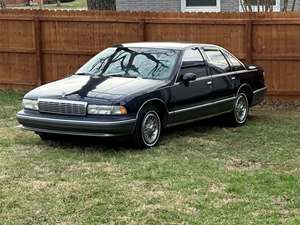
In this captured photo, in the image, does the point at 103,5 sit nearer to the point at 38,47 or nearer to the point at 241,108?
the point at 38,47

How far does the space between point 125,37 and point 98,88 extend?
5930 millimetres

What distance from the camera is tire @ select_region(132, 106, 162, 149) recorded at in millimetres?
8727

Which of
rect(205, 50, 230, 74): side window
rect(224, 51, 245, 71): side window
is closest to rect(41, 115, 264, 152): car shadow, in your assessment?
rect(205, 50, 230, 74): side window

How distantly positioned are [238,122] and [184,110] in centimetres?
179

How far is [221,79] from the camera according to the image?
10609mm

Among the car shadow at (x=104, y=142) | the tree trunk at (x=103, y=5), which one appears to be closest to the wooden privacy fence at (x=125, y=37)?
the tree trunk at (x=103, y=5)

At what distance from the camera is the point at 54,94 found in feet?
29.0

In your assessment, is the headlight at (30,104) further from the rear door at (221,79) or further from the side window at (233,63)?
the side window at (233,63)

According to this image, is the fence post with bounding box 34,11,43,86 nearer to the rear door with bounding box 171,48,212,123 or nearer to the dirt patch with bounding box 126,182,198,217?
the rear door with bounding box 171,48,212,123

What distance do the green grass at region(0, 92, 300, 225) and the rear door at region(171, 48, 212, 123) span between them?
0.39 m

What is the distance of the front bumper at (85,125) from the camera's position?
8.40m

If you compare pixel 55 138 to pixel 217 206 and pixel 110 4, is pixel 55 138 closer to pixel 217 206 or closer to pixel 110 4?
pixel 217 206

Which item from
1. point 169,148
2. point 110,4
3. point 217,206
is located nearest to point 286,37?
point 110,4

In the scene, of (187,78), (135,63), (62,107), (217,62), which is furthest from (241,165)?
(217,62)
